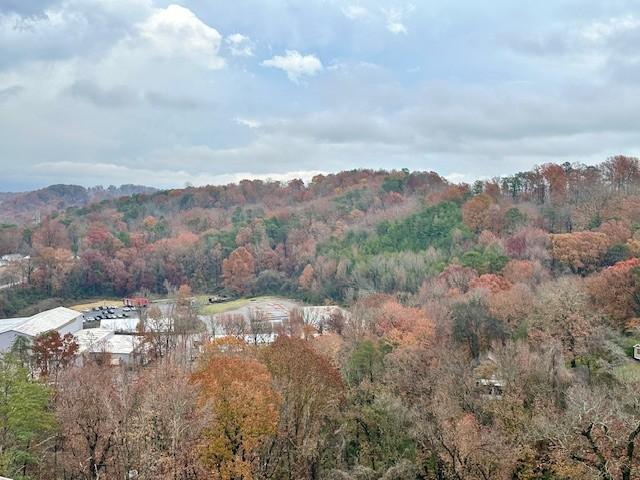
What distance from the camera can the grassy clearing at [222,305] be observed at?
54.4 metres

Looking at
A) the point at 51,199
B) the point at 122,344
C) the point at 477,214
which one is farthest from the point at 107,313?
the point at 51,199

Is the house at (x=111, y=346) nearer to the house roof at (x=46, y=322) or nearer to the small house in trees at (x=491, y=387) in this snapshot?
the house roof at (x=46, y=322)

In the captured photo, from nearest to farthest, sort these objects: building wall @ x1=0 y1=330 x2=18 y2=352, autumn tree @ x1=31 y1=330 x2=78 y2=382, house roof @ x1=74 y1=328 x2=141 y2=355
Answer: autumn tree @ x1=31 y1=330 x2=78 y2=382 → house roof @ x1=74 y1=328 x2=141 y2=355 → building wall @ x1=0 y1=330 x2=18 y2=352

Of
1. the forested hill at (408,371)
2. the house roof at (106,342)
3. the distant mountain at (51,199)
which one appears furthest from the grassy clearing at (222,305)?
the distant mountain at (51,199)

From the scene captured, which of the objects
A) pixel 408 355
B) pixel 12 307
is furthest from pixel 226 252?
pixel 408 355

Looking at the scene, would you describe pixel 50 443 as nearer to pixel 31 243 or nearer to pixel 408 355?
pixel 408 355

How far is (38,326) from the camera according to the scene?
37625mm

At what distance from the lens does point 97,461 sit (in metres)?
14.9

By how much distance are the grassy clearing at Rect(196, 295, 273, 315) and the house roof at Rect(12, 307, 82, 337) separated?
1322 centimetres

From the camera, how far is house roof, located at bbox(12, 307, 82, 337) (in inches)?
1421

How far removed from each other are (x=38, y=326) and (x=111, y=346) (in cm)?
721

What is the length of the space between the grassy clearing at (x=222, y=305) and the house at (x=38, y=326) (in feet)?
42.8

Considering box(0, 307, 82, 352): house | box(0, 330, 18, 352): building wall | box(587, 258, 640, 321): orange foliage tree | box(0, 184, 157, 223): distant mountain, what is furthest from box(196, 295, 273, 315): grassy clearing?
box(0, 184, 157, 223): distant mountain

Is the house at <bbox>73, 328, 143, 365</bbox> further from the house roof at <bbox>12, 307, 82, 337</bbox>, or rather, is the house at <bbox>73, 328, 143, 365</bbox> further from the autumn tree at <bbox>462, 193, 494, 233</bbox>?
the autumn tree at <bbox>462, 193, 494, 233</bbox>
